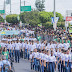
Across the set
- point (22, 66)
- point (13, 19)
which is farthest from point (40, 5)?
point (22, 66)

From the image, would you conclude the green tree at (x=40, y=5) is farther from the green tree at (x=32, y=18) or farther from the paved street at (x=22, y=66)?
the paved street at (x=22, y=66)

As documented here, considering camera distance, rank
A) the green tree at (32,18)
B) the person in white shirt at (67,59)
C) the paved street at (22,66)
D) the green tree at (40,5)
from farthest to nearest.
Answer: the green tree at (40,5), the green tree at (32,18), the paved street at (22,66), the person in white shirt at (67,59)

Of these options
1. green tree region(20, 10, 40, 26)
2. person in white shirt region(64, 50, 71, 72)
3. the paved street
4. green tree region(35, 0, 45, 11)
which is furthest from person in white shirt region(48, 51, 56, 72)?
green tree region(35, 0, 45, 11)

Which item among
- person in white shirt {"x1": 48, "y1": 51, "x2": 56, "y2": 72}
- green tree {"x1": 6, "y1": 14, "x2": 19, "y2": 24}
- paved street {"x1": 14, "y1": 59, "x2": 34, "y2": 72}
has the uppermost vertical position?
green tree {"x1": 6, "y1": 14, "x2": 19, "y2": 24}

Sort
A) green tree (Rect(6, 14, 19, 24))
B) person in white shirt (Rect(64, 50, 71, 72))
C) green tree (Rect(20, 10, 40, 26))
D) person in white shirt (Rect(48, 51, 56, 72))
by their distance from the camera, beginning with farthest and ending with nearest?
green tree (Rect(6, 14, 19, 24)), green tree (Rect(20, 10, 40, 26)), person in white shirt (Rect(64, 50, 71, 72)), person in white shirt (Rect(48, 51, 56, 72))

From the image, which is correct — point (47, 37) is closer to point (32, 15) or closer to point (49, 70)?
point (49, 70)

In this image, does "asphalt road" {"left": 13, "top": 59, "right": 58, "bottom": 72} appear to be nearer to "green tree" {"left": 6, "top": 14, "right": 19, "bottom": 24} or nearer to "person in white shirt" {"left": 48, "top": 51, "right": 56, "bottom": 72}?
"person in white shirt" {"left": 48, "top": 51, "right": 56, "bottom": 72}

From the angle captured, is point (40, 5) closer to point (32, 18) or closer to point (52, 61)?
point (32, 18)

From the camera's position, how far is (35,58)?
14.6 meters

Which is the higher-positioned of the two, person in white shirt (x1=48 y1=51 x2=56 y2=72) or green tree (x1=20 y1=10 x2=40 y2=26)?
green tree (x1=20 y1=10 x2=40 y2=26)

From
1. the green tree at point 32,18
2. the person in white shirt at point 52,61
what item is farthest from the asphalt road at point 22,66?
the green tree at point 32,18

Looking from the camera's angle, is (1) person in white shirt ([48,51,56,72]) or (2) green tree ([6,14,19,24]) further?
(2) green tree ([6,14,19,24])

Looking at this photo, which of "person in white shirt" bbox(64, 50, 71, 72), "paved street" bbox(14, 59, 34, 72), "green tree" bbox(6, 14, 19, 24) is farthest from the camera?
"green tree" bbox(6, 14, 19, 24)

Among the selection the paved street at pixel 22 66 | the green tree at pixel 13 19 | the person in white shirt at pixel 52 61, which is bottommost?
the paved street at pixel 22 66
